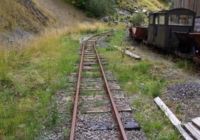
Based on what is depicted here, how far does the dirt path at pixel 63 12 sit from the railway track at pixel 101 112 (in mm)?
35213

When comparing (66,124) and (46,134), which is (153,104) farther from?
(46,134)

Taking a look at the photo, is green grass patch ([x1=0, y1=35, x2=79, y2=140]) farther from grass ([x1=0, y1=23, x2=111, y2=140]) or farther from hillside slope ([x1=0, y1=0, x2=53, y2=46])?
hillside slope ([x1=0, y1=0, x2=53, y2=46])

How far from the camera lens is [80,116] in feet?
29.6

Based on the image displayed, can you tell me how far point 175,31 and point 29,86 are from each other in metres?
8.44

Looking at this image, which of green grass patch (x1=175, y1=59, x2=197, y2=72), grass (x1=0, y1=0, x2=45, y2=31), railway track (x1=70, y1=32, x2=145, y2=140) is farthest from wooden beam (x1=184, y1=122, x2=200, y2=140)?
grass (x1=0, y1=0, x2=45, y2=31)

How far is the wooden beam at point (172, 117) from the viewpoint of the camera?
7525 mm

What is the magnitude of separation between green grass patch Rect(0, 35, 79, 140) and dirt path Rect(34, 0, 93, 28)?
2842 cm

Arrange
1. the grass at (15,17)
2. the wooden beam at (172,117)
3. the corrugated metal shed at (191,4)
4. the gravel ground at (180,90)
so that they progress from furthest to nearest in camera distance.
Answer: the grass at (15,17) < the corrugated metal shed at (191,4) < the gravel ground at (180,90) < the wooden beam at (172,117)

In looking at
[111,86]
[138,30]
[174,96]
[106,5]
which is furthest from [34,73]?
[106,5]

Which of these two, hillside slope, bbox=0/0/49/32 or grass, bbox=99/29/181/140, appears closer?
grass, bbox=99/29/181/140

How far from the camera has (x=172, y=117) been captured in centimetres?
854

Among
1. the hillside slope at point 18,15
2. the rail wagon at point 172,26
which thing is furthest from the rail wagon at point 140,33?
the hillside slope at point 18,15

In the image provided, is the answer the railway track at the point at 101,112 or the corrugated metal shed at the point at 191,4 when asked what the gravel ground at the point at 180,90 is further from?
the corrugated metal shed at the point at 191,4

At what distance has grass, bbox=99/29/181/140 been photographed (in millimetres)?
7958
